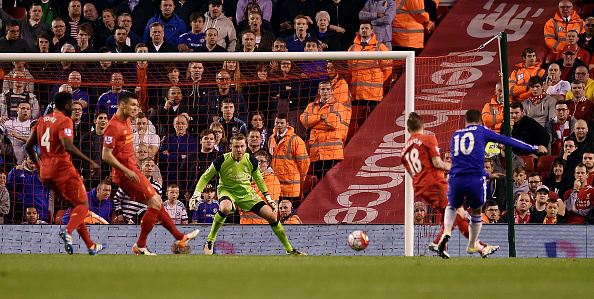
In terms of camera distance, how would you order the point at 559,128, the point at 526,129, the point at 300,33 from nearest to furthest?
the point at 526,129, the point at 559,128, the point at 300,33

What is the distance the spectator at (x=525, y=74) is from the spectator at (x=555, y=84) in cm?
18

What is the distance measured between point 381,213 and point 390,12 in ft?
13.2

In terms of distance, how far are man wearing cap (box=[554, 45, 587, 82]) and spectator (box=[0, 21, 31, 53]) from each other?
9243 mm

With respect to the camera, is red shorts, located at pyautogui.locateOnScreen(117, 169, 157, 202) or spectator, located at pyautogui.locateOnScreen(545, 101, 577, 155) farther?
spectator, located at pyautogui.locateOnScreen(545, 101, 577, 155)

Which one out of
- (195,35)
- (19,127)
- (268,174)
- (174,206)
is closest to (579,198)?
(268,174)

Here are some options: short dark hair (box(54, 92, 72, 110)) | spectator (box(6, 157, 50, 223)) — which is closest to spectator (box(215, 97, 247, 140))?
spectator (box(6, 157, 50, 223))

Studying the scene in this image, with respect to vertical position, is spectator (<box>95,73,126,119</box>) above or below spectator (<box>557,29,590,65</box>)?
below

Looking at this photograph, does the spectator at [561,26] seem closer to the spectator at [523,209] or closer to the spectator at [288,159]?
the spectator at [523,209]

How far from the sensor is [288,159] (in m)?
12.0

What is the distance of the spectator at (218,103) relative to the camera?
12.8 meters

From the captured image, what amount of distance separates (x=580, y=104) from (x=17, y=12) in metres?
10.8

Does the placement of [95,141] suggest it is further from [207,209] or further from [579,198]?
[579,198]

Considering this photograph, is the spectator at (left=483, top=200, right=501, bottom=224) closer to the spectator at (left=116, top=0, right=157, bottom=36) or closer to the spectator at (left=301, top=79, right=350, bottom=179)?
the spectator at (left=301, top=79, right=350, bottom=179)

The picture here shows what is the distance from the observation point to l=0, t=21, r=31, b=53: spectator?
1442 cm
